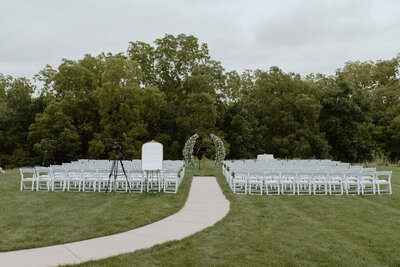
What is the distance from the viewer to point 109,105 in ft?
112

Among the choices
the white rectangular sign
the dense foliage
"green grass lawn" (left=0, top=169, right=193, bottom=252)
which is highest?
the dense foliage

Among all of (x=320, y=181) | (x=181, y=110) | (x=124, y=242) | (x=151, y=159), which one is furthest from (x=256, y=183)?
(x=181, y=110)

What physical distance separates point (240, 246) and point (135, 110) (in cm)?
2967

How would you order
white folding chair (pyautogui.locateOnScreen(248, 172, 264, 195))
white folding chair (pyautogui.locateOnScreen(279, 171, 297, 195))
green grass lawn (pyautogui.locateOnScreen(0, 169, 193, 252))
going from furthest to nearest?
white folding chair (pyautogui.locateOnScreen(279, 171, 297, 195)) → white folding chair (pyautogui.locateOnScreen(248, 172, 264, 195)) → green grass lawn (pyautogui.locateOnScreen(0, 169, 193, 252))

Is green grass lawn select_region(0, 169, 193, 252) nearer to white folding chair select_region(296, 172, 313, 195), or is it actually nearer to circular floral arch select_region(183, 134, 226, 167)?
white folding chair select_region(296, 172, 313, 195)

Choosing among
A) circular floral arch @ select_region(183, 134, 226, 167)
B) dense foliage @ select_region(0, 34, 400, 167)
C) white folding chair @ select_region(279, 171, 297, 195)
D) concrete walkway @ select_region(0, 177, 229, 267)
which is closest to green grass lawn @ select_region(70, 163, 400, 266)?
concrete walkway @ select_region(0, 177, 229, 267)

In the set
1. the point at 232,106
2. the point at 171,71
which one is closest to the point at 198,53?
the point at 171,71

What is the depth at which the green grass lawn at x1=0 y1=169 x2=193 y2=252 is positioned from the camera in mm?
6238

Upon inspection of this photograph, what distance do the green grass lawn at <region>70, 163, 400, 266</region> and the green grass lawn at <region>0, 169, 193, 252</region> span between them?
1683 mm

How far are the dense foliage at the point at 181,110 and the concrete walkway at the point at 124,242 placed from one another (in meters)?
25.4

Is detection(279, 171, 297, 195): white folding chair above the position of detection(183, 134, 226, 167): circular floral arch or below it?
below

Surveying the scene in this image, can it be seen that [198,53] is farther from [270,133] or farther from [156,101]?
[270,133]

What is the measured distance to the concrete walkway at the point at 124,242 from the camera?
16.5 ft

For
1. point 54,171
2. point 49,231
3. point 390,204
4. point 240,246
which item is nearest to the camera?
point 240,246
